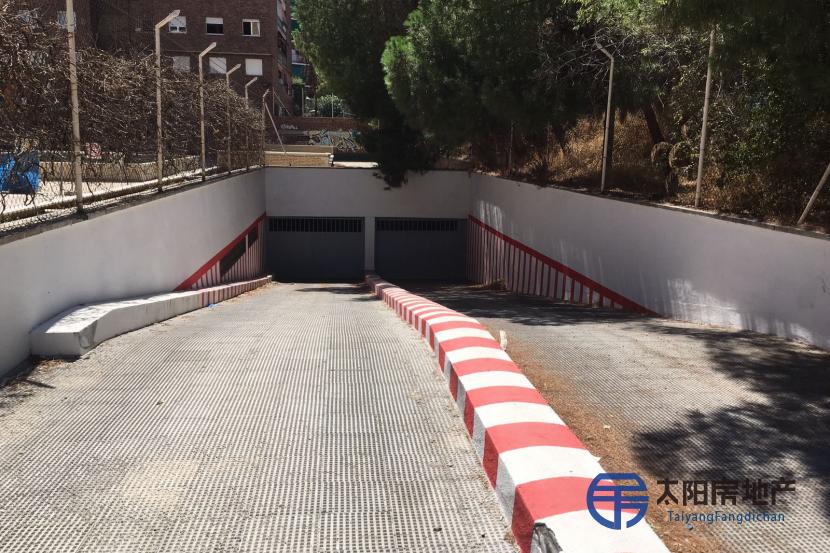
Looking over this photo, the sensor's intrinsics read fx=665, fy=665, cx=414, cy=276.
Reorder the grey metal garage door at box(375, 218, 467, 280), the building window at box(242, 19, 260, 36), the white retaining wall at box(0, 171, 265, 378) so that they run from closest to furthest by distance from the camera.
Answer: the white retaining wall at box(0, 171, 265, 378)
the grey metal garage door at box(375, 218, 467, 280)
the building window at box(242, 19, 260, 36)

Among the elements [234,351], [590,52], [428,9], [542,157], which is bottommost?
[234,351]

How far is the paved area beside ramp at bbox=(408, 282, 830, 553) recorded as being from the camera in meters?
3.30

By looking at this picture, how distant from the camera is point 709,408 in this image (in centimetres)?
461

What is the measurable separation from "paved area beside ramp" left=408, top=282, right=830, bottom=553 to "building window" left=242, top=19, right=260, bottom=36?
38730 mm

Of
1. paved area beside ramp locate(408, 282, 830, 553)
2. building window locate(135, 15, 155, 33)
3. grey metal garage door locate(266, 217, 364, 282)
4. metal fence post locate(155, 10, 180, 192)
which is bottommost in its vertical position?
grey metal garage door locate(266, 217, 364, 282)

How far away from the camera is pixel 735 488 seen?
3.47m

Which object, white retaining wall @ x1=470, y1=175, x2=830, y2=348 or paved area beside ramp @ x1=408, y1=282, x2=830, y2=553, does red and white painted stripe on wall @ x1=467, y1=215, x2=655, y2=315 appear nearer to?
white retaining wall @ x1=470, y1=175, x2=830, y2=348

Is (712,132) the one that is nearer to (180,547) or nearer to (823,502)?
(823,502)

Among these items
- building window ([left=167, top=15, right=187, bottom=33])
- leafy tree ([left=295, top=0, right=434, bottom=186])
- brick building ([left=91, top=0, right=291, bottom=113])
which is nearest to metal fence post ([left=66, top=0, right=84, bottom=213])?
leafy tree ([left=295, top=0, right=434, bottom=186])

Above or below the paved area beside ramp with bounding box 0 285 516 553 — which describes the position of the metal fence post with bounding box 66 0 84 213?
above

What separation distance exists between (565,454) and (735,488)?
3.00 feet

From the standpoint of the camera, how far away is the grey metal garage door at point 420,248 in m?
26.5

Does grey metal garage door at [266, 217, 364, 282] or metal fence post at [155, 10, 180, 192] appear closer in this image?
metal fence post at [155, 10, 180, 192]

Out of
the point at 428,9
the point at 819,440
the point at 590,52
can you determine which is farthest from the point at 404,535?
the point at 428,9
